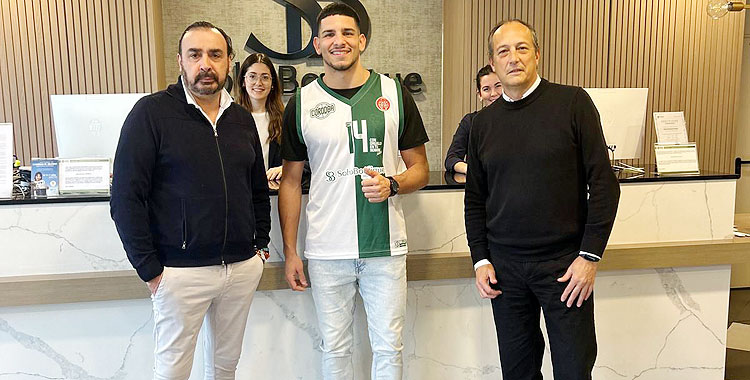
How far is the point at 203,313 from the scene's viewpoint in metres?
2.02

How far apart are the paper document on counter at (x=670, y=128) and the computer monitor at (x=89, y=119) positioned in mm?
2621

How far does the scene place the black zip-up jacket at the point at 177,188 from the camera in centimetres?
186

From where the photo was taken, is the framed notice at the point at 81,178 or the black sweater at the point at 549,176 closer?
the black sweater at the point at 549,176

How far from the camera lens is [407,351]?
267cm

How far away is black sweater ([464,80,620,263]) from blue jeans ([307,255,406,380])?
42 cm

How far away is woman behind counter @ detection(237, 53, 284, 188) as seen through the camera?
3342mm

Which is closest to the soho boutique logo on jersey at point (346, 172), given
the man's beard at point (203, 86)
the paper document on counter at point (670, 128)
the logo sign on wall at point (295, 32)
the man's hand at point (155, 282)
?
the man's beard at point (203, 86)

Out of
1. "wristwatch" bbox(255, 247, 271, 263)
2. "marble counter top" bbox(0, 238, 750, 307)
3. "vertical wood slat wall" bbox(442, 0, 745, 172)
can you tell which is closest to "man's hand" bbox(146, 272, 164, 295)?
"wristwatch" bbox(255, 247, 271, 263)

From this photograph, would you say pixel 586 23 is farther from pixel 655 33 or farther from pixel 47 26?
pixel 47 26

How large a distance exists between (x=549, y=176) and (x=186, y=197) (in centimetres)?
117

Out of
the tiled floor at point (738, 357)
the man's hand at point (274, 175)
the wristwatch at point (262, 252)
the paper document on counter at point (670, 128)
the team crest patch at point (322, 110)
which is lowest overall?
the tiled floor at point (738, 357)

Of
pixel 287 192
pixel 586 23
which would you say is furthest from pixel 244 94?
pixel 586 23

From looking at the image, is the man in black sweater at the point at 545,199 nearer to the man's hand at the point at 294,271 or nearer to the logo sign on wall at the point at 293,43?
the man's hand at the point at 294,271

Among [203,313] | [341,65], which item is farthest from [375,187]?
[203,313]
